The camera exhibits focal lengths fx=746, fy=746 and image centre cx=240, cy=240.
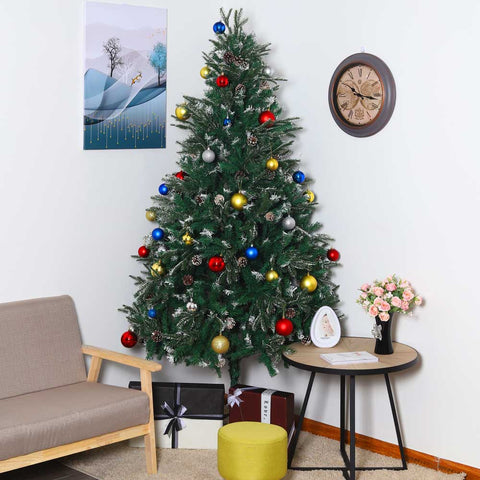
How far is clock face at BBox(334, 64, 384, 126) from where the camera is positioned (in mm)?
3459

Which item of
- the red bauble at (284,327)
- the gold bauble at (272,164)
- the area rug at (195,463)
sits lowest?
the area rug at (195,463)

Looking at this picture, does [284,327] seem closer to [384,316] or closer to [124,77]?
[384,316]

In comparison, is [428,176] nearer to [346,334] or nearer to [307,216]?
[307,216]

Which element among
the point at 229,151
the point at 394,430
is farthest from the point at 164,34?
the point at 394,430

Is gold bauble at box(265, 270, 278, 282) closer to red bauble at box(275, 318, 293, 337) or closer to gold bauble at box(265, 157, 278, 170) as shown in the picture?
red bauble at box(275, 318, 293, 337)

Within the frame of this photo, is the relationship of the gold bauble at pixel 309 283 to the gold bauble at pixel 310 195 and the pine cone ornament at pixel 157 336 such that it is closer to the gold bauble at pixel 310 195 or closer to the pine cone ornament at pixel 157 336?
the gold bauble at pixel 310 195

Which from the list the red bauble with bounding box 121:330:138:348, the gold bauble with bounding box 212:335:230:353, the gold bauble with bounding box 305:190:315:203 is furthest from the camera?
the gold bauble with bounding box 305:190:315:203

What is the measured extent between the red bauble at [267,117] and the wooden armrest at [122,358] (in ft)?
3.96

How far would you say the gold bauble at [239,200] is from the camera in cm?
335

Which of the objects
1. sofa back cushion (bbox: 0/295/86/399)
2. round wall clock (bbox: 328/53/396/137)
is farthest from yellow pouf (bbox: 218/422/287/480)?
round wall clock (bbox: 328/53/396/137)

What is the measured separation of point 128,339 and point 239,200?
86 cm

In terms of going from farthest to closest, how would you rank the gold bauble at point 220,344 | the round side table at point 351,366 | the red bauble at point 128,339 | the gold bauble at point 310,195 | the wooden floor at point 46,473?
the gold bauble at point 310,195 < the red bauble at point 128,339 < the gold bauble at point 220,344 < the wooden floor at point 46,473 < the round side table at point 351,366

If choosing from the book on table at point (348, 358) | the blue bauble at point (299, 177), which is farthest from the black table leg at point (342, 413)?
the blue bauble at point (299, 177)

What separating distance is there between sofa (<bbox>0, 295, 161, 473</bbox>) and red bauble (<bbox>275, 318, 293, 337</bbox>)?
1.84 ft
